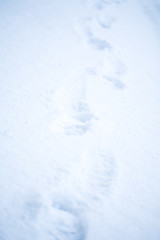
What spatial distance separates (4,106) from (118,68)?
91 centimetres

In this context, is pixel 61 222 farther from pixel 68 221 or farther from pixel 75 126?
pixel 75 126

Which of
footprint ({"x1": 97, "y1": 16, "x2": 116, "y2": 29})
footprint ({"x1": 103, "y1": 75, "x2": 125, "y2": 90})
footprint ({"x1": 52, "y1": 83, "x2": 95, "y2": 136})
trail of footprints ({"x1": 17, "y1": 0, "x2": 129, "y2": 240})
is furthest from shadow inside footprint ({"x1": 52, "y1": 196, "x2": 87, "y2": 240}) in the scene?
footprint ({"x1": 97, "y1": 16, "x2": 116, "y2": 29})

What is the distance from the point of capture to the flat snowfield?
3.12ft

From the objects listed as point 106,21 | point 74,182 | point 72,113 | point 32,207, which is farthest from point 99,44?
point 32,207

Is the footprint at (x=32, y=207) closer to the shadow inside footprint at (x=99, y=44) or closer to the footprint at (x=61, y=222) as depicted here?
the footprint at (x=61, y=222)

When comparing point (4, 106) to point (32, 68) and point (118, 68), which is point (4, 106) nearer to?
point (32, 68)

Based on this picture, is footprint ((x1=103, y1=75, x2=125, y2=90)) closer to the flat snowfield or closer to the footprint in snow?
the flat snowfield

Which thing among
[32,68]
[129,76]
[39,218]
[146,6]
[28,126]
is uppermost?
[146,6]

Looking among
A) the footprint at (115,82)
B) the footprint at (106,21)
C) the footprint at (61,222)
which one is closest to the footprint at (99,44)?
the footprint at (106,21)

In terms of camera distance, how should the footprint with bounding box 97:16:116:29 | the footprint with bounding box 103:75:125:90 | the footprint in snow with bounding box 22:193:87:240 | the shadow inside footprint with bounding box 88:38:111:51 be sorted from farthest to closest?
1. the footprint with bounding box 97:16:116:29
2. the shadow inside footprint with bounding box 88:38:111:51
3. the footprint with bounding box 103:75:125:90
4. the footprint in snow with bounding box 22:193:87:240

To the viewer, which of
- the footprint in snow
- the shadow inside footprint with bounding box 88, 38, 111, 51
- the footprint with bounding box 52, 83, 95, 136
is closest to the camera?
the footprint in snow

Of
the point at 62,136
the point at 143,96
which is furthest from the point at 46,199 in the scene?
the point at 143,96

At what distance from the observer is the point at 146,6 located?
225cm

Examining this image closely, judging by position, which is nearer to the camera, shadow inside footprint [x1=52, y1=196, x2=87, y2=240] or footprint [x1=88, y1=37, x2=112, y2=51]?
shadow inside footprint [x1=52, y1=196, x2=87, y2=240]
